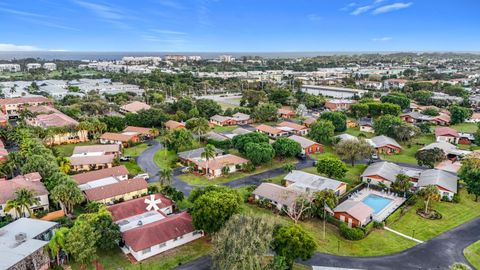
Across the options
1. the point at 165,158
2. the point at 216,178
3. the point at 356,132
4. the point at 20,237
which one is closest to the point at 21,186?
the point at 20,237

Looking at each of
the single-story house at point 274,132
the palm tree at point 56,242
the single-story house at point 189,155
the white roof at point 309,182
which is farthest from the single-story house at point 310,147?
the palm tree at point 56,242

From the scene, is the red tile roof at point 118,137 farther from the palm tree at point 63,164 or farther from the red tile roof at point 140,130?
the palm tree at point 63,164

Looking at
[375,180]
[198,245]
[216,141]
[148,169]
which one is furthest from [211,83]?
[198,245]

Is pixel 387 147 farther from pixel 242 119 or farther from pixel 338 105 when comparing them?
pixel 338 105

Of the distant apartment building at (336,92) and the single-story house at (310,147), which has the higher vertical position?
the distant apartment building at (336,92)

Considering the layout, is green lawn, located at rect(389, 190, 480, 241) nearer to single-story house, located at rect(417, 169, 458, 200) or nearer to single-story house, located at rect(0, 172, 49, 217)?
single-story house, located at rect(417, 169, 458, 200)

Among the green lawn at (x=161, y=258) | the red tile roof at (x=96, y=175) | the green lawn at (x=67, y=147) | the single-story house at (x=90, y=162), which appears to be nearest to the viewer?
the green lawn at (x=161, y=258)
